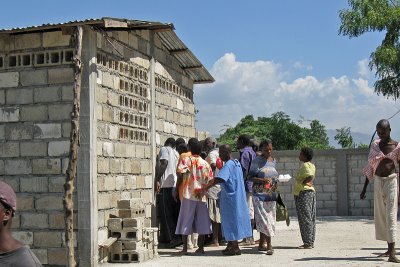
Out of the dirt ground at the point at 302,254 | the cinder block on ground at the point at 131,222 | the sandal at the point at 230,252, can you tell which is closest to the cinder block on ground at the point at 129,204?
the cinder block on ground at the point at 131,222

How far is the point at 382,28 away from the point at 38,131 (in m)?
11.8

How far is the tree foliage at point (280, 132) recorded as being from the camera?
32.3 meters

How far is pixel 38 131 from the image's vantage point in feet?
27.8

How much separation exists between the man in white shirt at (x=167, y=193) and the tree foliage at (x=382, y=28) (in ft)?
28.5

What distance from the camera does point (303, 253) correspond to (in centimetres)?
930

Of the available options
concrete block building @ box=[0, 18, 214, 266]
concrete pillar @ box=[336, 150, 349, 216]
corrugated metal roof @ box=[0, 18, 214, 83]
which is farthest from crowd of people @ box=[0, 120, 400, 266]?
concrete pillar @ box=[336, 150, 349, 216]

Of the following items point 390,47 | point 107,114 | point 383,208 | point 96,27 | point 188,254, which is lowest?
point 188,254

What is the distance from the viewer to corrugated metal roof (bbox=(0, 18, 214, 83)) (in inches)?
324

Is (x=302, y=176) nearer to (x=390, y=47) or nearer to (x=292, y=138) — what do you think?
(x=390, y=47)

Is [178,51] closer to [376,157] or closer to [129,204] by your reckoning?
[129,204]

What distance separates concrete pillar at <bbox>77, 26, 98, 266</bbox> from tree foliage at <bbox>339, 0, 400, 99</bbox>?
10.7 m

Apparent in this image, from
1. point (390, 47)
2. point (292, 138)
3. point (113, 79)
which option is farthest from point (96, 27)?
point (292, 138)

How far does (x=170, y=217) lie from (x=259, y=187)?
1981mm

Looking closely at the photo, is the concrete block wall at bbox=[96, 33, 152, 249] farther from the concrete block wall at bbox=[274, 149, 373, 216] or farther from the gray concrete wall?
the concrete block wall at bbox=[274, 149, 373, 216]
